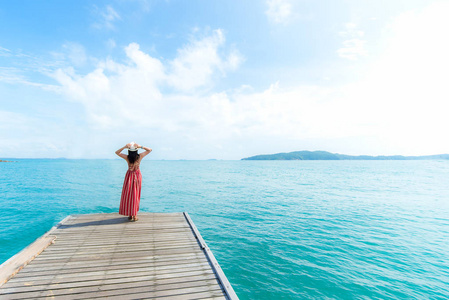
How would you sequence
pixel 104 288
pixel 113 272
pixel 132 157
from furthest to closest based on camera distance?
pixel 132 157
pixel 113 272
pixel 104 288

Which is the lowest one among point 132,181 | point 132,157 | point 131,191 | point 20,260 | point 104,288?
point 104,288

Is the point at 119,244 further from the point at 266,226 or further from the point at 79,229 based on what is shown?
the point at 266,226

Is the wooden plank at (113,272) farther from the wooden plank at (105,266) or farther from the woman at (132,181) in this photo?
the woman at (132,181)

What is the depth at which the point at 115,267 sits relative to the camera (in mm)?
5875

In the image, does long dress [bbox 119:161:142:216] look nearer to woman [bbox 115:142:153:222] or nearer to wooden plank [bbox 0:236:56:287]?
woman [bbox 115:142:153:222]

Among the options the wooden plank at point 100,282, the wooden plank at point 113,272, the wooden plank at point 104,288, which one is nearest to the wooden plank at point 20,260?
the wooden plank at point 113,272

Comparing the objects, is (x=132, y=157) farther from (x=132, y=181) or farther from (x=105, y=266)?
(x=105, y=266)

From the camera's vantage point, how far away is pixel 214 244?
13062 millimetres

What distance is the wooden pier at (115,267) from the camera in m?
4.86

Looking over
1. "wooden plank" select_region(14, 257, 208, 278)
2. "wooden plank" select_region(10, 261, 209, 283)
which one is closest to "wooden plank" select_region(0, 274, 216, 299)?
"wooden plank" select_region(10, 261, 209, 283)

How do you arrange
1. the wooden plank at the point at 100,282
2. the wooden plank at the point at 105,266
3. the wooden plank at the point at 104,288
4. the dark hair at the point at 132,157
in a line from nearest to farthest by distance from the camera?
1. the wooden plank at the point at 104,288
2. the wooden plank at the point at 100,282
3. the wooden plank at the point at 105,266
4. the dark hair at the point at 132,157

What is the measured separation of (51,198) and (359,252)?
1302 inches

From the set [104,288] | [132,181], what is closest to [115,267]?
[104,288]

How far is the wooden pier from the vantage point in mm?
4855
